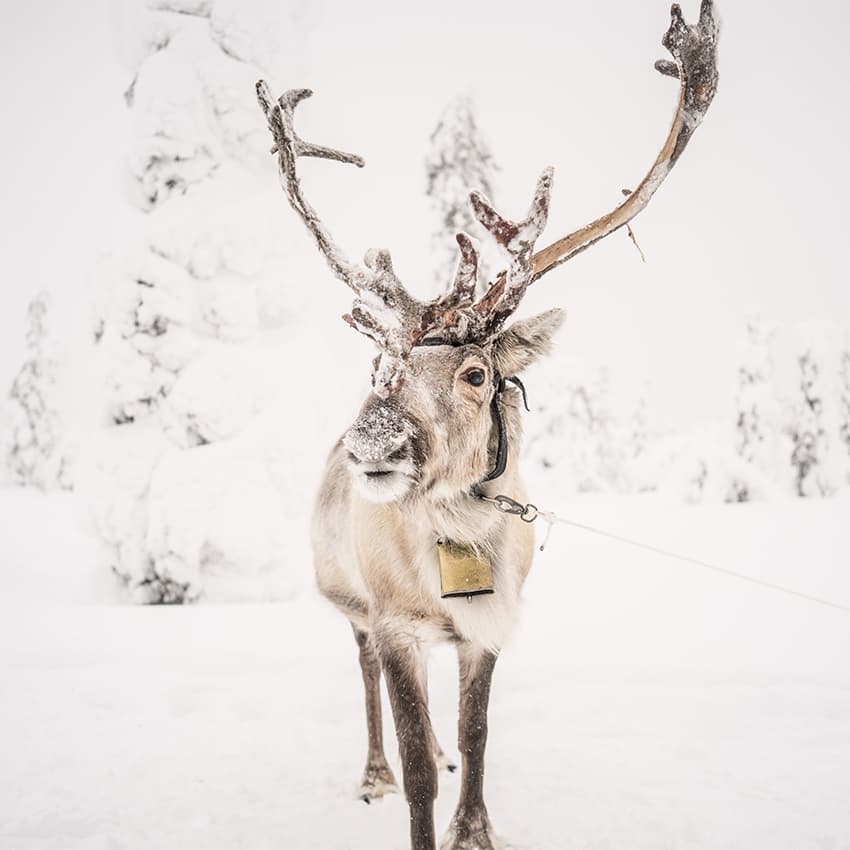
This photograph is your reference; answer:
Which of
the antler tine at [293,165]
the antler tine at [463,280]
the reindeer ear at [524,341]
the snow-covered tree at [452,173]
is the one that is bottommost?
the reindeer ear at [524,341]

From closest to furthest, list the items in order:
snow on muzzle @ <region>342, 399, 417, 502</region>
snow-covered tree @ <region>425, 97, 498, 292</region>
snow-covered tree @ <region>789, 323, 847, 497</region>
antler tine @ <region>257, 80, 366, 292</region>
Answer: snow on muzzle @ <region>342, 399, 417, 502</region> → antler tine @ <region>257, 80, 366, 292</region> → snow-covered tree @ <region>425, 97, 498, 292</region> → snow-covered tree @ <region>789, 323, 847, 497</region>

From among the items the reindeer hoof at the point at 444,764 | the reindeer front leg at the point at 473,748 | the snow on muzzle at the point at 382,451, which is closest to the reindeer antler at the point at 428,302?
the snow on muzzle at the point at 382,451

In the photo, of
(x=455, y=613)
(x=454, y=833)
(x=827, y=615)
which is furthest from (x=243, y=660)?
(x=827, y=615)

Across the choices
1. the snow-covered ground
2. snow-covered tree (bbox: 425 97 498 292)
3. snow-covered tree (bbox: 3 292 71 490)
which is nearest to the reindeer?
the snow-covered ground

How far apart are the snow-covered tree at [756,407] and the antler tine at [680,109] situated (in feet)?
73.3

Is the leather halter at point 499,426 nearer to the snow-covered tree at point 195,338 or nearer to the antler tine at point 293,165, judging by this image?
the antler tine at point 293,165

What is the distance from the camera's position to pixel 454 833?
3.04 m

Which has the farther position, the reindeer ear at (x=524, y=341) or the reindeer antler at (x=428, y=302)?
the reindeer ear at (x=524, y=341)

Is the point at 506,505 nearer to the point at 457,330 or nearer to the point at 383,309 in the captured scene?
the point at 457,330

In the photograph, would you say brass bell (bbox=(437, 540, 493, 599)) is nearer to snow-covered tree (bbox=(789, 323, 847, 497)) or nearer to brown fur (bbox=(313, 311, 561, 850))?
brown fur (bbox=(313, 311, 561, 850))

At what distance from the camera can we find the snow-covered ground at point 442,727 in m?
3.20

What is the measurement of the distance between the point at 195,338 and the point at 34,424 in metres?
27.4

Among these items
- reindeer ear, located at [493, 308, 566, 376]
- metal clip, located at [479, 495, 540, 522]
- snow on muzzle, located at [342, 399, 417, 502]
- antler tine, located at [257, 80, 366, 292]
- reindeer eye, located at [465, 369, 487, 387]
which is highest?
antler tine, located at [257, 80, 366, 292]

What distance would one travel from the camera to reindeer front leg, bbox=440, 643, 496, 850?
120 inches
